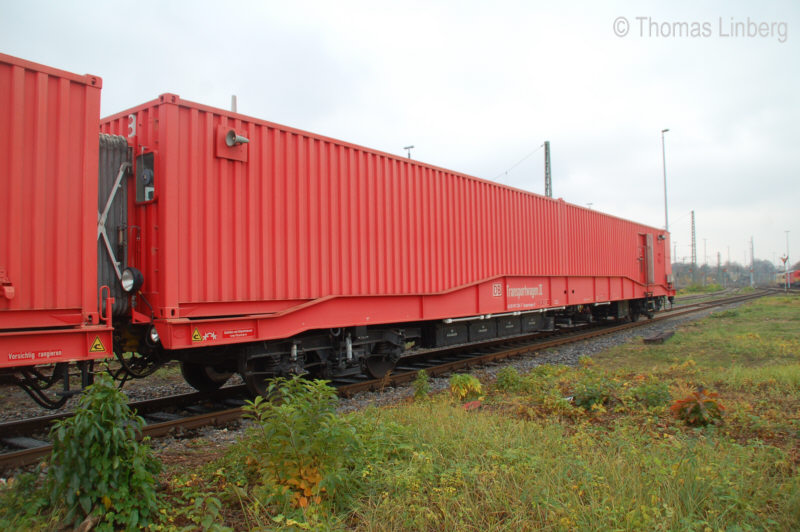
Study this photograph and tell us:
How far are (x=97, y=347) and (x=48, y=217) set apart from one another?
132cm

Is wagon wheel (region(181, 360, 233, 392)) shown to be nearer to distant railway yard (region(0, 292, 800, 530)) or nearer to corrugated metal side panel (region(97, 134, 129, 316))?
distant railway yard (region(0, 292, 800, 530))

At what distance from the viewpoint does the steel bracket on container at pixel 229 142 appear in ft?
20.1

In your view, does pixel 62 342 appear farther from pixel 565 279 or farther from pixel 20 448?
pixel 565 279

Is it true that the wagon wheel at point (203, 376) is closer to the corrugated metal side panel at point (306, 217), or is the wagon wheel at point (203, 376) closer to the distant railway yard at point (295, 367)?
the distant railway yard at point (295, 367)

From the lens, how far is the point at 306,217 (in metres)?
7.07

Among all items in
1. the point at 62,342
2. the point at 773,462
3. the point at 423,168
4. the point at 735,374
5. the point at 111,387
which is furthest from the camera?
the point at 423,168

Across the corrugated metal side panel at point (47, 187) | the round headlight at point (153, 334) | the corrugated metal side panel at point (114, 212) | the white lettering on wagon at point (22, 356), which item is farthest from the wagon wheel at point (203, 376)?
the white lettering on wagon at point (22, 356)

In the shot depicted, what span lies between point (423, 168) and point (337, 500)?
673 centimetres

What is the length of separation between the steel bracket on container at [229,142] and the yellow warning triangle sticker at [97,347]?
98.9 inches

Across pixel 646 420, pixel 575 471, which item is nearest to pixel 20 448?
pixel 575 471

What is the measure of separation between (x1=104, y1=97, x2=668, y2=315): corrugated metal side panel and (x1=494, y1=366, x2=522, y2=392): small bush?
2.17 m

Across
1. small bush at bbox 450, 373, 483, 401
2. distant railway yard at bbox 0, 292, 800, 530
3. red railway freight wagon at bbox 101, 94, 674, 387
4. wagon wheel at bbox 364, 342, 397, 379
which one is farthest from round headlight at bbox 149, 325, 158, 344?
small bush at bbox 450, 373, 483, 401

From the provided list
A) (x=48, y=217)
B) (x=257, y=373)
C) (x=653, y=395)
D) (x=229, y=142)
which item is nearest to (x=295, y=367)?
(x=257, y=373)

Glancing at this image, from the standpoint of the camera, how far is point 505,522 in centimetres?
307
